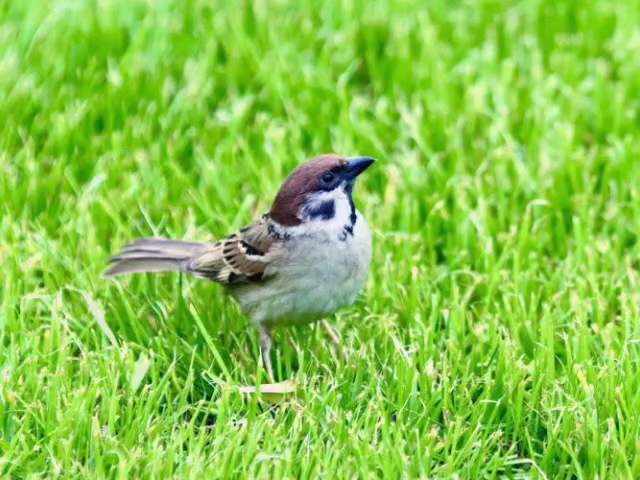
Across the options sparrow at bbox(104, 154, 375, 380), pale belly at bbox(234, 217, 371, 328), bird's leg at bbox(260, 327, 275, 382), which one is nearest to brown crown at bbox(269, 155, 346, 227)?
sparrow at bbox(104, 154, 375, 380)

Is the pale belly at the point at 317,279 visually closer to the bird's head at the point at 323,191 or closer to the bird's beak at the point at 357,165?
the bird's head at the point at 323,191

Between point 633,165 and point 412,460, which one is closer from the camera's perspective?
point 412,460

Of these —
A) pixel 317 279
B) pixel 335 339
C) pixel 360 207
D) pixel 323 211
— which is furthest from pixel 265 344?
pixel 360 207

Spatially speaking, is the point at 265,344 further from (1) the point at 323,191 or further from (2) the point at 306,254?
(1) the point at 323,191

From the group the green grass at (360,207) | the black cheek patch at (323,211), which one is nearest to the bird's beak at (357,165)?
the black cheek patch at (323,211)

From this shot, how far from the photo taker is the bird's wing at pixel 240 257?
4.66 meters

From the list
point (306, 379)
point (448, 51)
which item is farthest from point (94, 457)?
point (448, 51)

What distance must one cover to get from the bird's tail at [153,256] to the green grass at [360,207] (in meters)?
0.12

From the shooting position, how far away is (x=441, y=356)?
14.8 ft

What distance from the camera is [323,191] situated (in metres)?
4.54

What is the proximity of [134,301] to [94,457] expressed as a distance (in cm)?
112

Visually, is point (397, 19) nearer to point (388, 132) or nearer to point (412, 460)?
point (388, 132)

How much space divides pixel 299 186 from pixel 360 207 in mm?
1112

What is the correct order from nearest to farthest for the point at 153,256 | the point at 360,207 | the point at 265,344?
1. the point at 265,344
2. the point at 153,256
3. the point at 360,207
